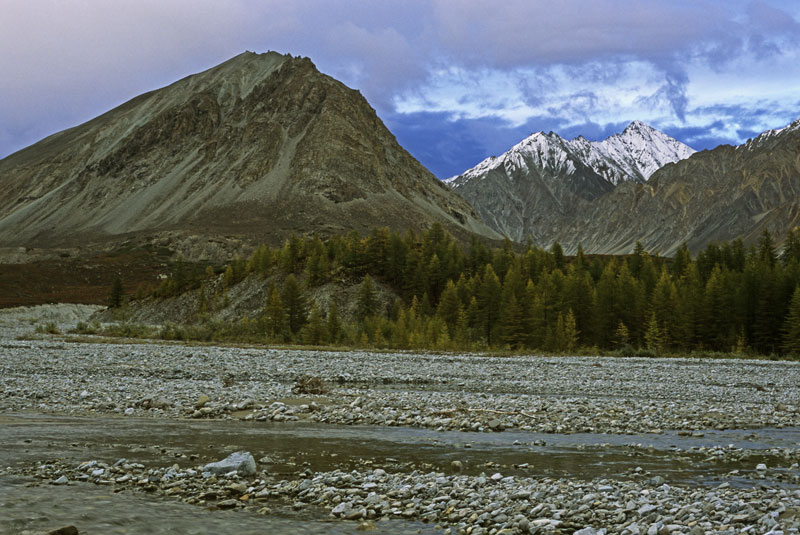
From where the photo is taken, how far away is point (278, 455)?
13.1m

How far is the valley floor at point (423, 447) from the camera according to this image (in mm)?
9117

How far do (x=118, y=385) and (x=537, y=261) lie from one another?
222ft

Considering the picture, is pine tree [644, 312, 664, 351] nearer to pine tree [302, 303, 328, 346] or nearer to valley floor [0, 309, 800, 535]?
valley floor [0, 309, 800, 535]

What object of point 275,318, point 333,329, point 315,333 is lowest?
point 315,333

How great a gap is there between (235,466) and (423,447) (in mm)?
4812

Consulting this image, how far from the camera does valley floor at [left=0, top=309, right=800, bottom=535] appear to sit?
29.9 ft

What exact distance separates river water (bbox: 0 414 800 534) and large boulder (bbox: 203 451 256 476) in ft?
1.95

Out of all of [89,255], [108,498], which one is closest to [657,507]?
[108,498]

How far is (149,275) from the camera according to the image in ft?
499

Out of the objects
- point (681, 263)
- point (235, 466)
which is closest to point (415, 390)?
point (235, 466)

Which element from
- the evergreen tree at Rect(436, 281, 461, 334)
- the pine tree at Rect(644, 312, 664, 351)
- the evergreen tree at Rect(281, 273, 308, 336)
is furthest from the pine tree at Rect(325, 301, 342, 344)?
the pine tree at Rect(644, 312, 664, 351)

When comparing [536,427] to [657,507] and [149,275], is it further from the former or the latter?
[149,275]

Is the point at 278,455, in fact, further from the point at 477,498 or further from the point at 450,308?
the point at 450,308

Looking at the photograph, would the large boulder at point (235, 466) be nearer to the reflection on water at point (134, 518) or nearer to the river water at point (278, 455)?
the river water at point (278, 455)
